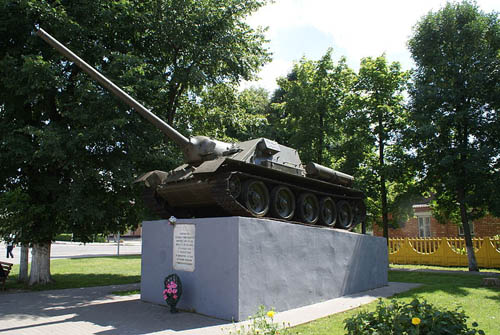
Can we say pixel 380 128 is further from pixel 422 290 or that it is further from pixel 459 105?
pixel 422 290

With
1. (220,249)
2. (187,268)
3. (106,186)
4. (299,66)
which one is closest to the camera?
(220,249)

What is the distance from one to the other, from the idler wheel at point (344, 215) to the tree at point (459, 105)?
20.2 ft

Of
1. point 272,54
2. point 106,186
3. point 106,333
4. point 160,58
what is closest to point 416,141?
point 272,54

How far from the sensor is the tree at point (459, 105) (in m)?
17.3

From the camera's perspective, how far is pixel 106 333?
7.11m

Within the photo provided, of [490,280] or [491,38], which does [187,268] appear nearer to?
[490,280]

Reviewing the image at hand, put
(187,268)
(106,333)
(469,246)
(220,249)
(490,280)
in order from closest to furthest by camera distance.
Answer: (106,333)
(220,249)
(187,268)
(490,280)
(469,246)

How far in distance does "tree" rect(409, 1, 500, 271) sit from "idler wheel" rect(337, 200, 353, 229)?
617 cm

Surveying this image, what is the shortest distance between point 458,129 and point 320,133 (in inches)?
247

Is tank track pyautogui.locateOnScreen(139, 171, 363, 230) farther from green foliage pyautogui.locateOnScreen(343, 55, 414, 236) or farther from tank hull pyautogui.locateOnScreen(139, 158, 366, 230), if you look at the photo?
green foliage pyautogui.locateOnScreen(343, 55, 414, 236)

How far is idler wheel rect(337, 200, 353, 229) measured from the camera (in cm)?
1291

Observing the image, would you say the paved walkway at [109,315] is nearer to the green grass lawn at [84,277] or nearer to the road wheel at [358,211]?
the green grass lawn at [84,277]

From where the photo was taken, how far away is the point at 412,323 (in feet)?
14.3

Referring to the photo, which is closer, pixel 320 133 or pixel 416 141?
pixel 416 141
